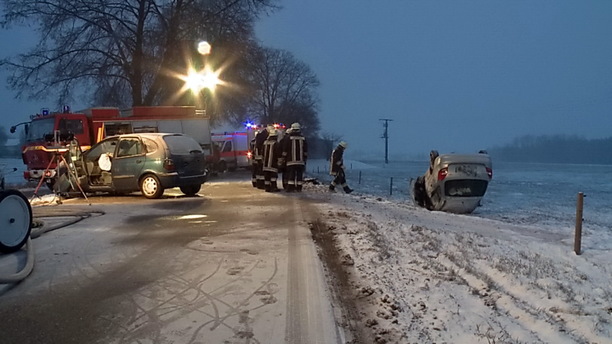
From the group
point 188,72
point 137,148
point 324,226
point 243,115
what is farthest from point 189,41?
point 324,226

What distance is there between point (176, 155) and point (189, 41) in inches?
738

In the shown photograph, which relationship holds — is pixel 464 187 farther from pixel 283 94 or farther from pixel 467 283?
pixel 283 94

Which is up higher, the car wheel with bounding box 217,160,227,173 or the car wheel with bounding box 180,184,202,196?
the car wheel with bounding box 180,184,202,196

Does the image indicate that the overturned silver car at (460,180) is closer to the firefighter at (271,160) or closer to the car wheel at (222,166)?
the firefighter at (271,160)

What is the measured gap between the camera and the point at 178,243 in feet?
24.5

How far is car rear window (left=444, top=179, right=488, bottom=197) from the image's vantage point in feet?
48.7

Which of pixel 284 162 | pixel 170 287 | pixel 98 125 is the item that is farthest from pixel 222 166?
pixel 170 287

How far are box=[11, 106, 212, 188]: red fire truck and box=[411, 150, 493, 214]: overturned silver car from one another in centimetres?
1346

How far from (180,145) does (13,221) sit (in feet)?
25.4

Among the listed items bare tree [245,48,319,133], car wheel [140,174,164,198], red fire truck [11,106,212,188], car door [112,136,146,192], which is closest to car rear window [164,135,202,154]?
car door [112,136,146,192]

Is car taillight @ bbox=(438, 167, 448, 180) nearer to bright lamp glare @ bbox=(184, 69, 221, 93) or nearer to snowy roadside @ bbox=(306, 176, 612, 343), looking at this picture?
snowy roadside @ bbox=(306, 176, 612, 343)

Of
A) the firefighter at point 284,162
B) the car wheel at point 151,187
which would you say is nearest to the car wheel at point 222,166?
the firefighter at point 284,162

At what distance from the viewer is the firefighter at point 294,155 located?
15555 millimetres

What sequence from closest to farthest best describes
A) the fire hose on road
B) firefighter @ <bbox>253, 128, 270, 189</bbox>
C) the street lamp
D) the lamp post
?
the fire hose on road, firefighter @ <bbox>253, 128, 270, 189</bbox>, the street lamp, the lamp post
